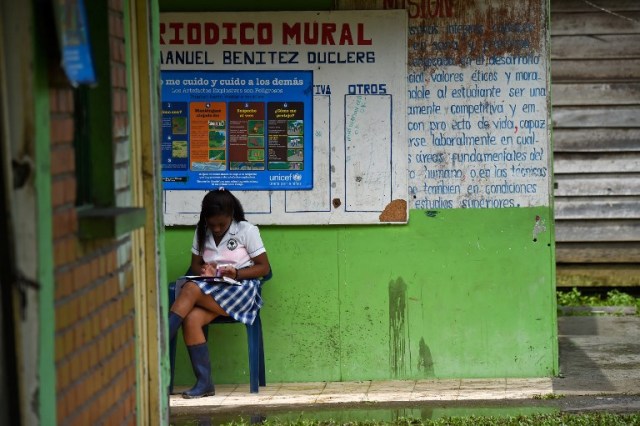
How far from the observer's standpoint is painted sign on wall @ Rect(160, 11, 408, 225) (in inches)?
290

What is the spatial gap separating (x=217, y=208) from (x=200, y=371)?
1.06 metres

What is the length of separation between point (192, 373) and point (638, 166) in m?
4.95

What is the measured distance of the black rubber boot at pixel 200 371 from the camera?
723 cm

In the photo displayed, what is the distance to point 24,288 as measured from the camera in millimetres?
3246

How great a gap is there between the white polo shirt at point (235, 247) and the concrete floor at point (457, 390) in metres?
0.88

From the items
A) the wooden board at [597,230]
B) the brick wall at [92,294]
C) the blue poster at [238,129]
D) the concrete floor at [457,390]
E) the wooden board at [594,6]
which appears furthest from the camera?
the wooden board at [597,230]

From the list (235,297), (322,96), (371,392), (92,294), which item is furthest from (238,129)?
(92,294)

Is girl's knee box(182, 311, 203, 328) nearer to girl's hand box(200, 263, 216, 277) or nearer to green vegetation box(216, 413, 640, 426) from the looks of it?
girl's hand box(200, 263, 216, 277)

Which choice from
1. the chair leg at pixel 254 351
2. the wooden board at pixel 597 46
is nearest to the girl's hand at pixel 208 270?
the chair leg at pixel 254 351

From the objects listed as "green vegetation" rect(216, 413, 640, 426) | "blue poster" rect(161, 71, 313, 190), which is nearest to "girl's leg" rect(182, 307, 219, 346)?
"green vegetation" rect(216, 413, 640, 426)

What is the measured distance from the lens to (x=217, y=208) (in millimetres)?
7164

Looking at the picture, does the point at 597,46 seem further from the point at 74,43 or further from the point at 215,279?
the point at 74,43

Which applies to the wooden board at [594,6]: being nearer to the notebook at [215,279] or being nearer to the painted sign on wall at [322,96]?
the painted sign on wall at [322,96]

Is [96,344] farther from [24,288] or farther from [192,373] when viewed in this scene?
[192,373]
